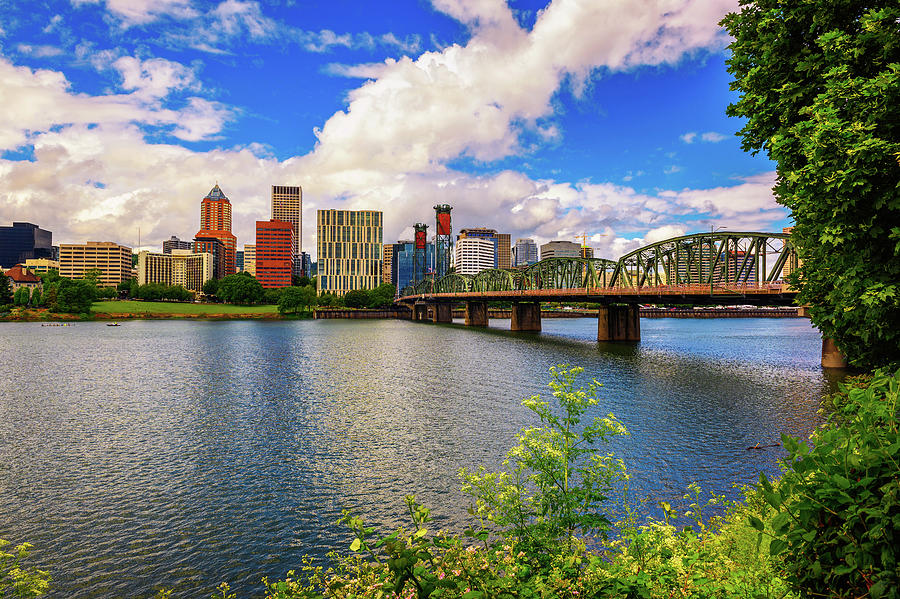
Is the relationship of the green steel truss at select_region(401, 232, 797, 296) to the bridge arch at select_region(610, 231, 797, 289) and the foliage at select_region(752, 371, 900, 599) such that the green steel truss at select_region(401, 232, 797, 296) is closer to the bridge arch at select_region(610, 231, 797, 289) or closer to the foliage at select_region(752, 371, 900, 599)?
the bridge arch at select_region(610, 231, 797, 289)

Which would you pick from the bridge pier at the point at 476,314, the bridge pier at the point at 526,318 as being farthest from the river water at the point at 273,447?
the bridge pier at the point at 476,314

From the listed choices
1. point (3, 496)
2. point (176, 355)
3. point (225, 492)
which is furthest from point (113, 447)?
point (176, 355)

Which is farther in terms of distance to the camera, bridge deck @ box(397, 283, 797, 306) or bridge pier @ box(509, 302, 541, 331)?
bridge pier @ box(509, 302, 541, 331)

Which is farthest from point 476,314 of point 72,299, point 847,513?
point 847,513

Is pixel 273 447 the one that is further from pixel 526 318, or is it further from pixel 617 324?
pixel 526 318

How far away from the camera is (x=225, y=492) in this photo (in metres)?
23.9

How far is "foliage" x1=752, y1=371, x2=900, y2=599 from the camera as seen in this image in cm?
549

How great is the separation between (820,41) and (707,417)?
2868 cm

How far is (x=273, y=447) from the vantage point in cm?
3142

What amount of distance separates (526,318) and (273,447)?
12928 cm

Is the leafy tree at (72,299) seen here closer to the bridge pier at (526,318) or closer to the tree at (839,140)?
the bridge pier at (526,318)

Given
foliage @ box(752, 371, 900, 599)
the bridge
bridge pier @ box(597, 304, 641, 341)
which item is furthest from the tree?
bridge pier @ box(597, 304, 641, 341)

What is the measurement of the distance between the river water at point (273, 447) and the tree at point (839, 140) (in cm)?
1057

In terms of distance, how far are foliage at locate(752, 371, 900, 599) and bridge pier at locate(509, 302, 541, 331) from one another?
5851 inches
